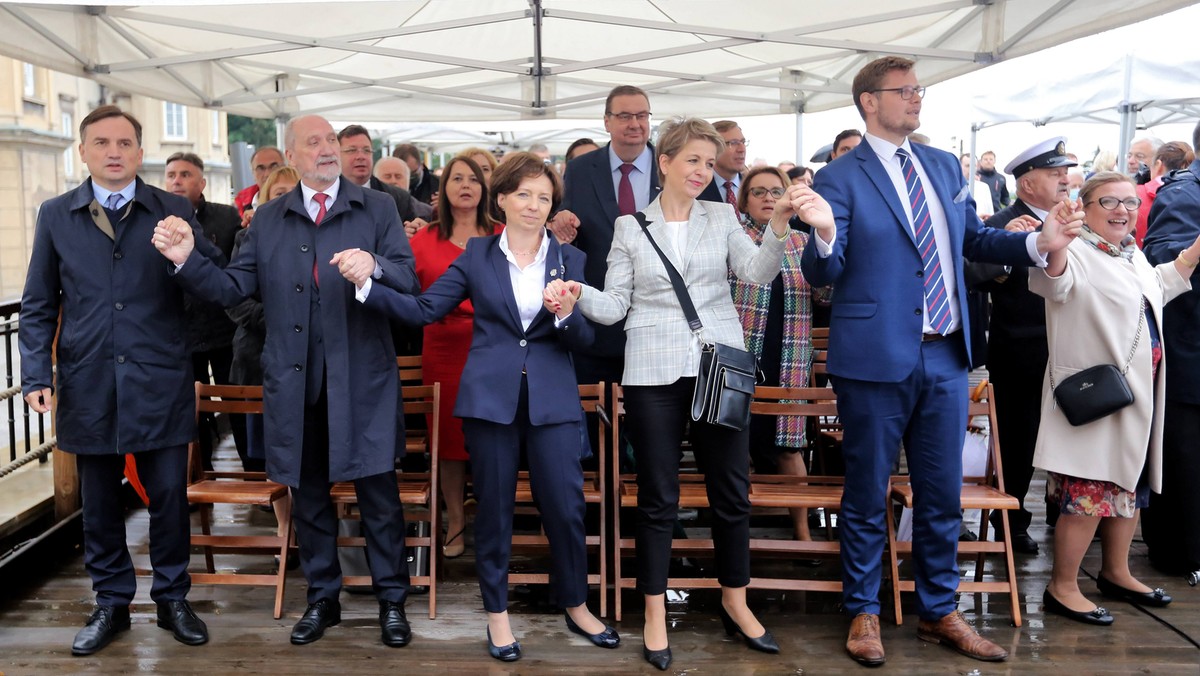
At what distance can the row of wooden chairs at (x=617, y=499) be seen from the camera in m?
4.09

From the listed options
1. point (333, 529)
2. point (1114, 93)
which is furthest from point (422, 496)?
point (1114, 93)

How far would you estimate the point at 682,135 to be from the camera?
12.0ft

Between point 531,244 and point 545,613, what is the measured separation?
1521mm

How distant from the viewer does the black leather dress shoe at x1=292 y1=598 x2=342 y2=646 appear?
389 cm

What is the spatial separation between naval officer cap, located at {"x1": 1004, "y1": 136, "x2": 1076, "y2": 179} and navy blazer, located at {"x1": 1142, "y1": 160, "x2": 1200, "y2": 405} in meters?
0.67

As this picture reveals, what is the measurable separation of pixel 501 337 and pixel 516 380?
17cm

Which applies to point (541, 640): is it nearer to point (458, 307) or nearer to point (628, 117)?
point (458, 307)

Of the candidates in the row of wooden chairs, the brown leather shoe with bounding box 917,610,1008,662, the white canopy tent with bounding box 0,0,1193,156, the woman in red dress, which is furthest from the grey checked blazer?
the white canopy tent with bounding box 0,0,1193,156

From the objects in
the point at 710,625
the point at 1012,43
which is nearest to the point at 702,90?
the point at 1012,43

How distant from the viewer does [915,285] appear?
361 cm

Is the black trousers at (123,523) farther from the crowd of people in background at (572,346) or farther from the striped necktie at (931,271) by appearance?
the striped necktie at (931,271)

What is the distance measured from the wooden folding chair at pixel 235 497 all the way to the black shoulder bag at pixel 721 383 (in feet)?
5.95

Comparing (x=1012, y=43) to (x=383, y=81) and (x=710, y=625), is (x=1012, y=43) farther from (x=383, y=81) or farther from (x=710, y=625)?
(x=383, y=81)

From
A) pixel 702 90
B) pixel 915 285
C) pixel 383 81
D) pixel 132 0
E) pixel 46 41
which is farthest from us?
pixel 702 90
